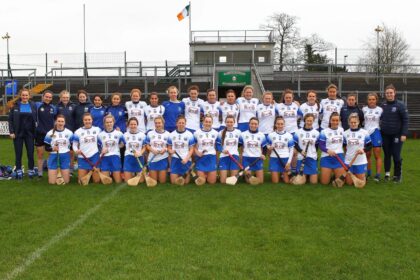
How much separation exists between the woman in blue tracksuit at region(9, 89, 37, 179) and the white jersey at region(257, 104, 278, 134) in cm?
417

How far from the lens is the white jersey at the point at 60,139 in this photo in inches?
289

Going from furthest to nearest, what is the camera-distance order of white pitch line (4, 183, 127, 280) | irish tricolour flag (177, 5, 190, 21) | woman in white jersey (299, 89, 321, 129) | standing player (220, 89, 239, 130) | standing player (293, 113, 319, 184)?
1. irish tricolour flag (177, 5, 190, 21)
2. standing player (220, 89, 239, 130)
3. woman in white jersey (299, 89, 321, 129)
4. standing player (293, 113, 319, 184)
5. white pitch line (4, 183, 127, 280)

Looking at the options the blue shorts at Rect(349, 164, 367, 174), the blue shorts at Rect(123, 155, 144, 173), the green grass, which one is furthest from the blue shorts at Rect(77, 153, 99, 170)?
the blue shorts at Rect(349, 164, 367, 174)

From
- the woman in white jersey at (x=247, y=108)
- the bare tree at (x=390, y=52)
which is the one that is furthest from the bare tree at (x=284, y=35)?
the woman in white jersey at (x=247, y=108)

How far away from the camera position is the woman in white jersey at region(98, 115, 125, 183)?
24.1 ft

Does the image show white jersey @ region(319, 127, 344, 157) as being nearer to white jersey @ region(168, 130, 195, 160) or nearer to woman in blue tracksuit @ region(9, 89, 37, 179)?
white jersey @ region(168, 130, 195, 160)

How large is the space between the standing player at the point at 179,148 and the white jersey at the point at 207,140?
122 mm

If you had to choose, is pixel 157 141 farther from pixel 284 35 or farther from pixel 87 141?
pixel 284 35

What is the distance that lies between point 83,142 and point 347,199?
4447mm

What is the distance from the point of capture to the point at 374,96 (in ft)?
24.7

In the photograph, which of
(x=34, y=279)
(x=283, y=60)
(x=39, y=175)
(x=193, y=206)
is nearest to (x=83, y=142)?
(x=39, y=175)

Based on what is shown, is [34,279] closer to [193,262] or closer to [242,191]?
[193,262]

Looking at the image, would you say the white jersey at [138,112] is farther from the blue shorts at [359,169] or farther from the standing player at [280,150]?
the blue shorts at [359,169]

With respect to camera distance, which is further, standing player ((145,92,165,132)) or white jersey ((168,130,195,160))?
standing player ((145,92,165,132))
